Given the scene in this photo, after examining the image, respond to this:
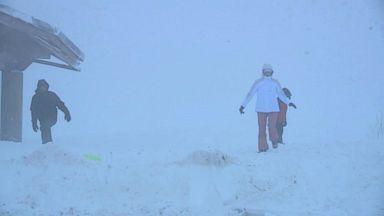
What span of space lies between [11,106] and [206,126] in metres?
11.8

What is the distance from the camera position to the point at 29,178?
914cm

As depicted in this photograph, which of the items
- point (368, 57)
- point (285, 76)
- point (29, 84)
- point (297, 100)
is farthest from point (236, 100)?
point (29, 84)

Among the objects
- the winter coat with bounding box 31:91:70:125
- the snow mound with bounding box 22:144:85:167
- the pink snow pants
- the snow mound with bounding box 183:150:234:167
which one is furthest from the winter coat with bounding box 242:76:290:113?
the winter coat with bounding box 31:91:70:125

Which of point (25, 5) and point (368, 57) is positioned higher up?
point (25, 5)

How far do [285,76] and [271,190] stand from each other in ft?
94.9

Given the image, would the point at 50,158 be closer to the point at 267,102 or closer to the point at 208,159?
the point at 208,159

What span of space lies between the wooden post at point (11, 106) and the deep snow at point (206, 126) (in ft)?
1.68

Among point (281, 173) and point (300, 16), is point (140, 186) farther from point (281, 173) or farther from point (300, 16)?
point (300, 16)

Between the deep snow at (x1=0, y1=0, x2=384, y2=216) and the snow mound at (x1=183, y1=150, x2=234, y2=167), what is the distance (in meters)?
0.02

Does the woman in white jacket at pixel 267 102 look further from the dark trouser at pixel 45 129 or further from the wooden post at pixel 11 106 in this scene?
the wooden post at pixel 11 106

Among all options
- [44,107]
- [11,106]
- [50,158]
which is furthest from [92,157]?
[11,106]

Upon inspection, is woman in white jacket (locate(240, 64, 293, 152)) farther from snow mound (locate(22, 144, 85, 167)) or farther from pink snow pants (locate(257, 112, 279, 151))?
snow mound (locate(22, 144, 85, 167))

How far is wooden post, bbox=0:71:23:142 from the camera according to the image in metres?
14.9

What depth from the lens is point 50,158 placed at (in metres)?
9.92
